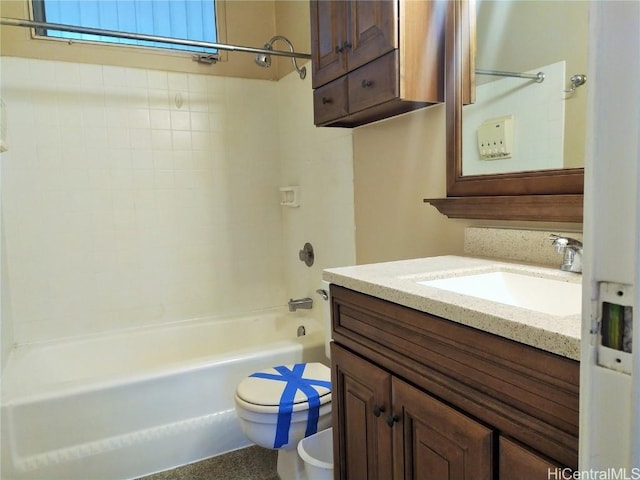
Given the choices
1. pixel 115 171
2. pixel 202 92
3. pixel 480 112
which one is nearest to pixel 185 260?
pixel 115 171

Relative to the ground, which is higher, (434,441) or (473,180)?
(473,180)

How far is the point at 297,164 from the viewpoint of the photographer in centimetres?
263

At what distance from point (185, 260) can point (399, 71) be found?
177cm

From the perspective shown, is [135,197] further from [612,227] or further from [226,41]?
[612,227]

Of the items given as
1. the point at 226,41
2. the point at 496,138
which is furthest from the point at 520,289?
the point at 226,41

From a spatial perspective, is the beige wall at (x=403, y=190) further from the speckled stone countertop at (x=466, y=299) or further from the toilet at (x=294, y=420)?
the toilet at (x=294, y=420)

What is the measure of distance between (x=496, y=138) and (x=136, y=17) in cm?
216

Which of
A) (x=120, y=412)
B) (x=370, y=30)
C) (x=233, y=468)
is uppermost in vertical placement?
(x=370, y=30)

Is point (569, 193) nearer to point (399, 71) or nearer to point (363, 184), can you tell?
point (399, 71)

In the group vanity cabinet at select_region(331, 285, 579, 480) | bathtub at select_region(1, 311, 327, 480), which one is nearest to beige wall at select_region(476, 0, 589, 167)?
vanity cabinet at select_region(331, 285, 579, 480)

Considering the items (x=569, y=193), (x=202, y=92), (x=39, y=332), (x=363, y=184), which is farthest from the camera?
(x=202, y=92)

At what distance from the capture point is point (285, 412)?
4.83ft

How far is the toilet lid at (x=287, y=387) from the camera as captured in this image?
150 cm

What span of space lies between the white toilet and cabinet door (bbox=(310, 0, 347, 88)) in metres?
1.15
